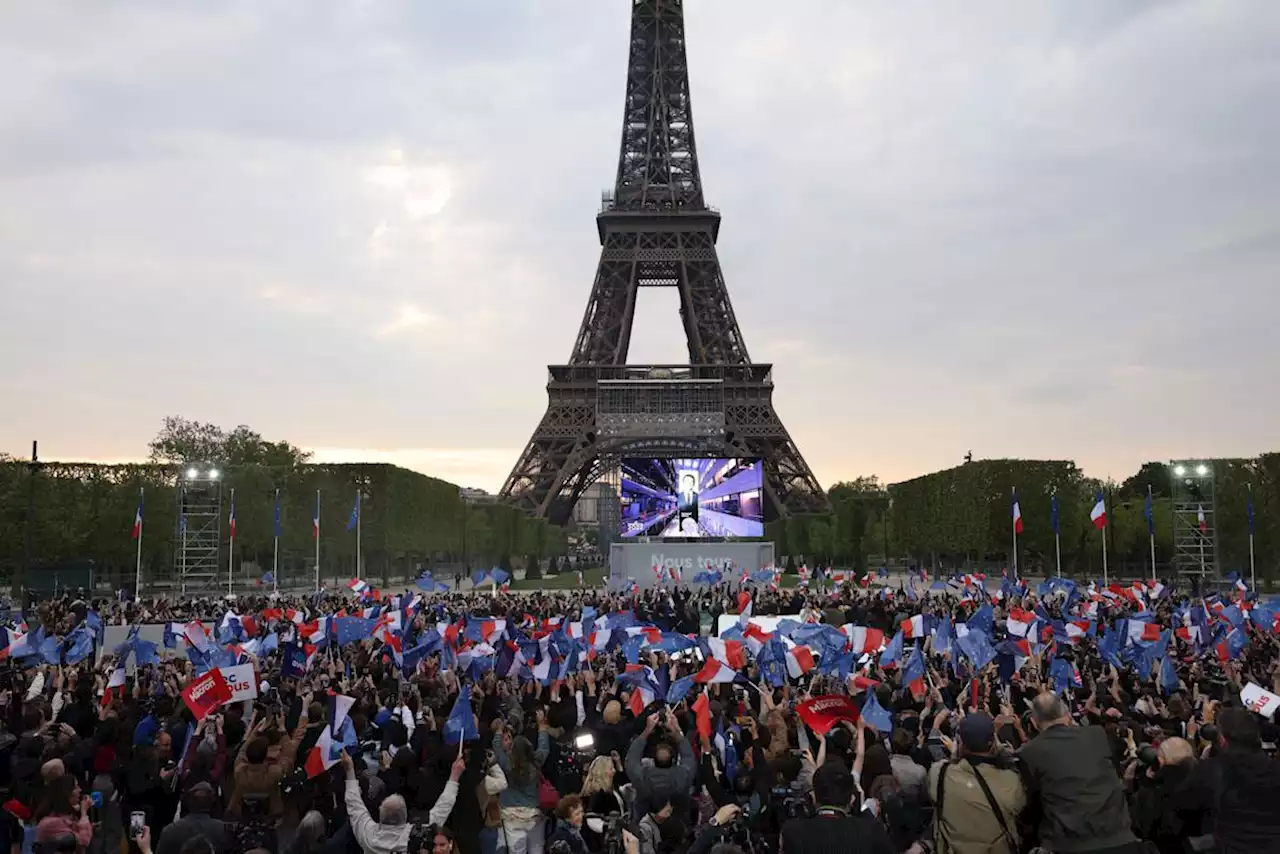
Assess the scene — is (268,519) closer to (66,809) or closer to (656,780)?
(66,809)

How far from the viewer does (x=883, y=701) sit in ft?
29.2

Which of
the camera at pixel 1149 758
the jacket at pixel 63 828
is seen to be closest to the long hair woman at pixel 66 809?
the jacket at pixel 63 828

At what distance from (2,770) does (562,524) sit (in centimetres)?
6173

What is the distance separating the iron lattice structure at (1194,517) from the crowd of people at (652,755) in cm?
2835

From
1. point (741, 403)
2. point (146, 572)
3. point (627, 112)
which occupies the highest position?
point (627, 112)

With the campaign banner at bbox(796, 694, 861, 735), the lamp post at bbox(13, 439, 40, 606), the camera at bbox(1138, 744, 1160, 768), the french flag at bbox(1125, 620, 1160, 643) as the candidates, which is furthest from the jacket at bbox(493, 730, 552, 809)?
the lamp post at bbox(13, 439, 40, 606)

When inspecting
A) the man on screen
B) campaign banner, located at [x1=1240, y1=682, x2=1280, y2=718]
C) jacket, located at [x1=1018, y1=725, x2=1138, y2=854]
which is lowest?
campaign banner, located at [x1=1240, y1=682, x2=1280, y2=718]

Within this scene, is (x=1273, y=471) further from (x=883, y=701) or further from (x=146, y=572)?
(x=146, y=572)

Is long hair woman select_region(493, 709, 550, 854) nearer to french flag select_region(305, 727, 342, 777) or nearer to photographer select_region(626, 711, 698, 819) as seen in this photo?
photographer select_region(626, 711, 698, 819)

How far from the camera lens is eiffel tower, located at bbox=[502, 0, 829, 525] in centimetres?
6334

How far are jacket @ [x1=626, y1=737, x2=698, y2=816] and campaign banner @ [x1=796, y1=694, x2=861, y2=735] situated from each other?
931 millimetres

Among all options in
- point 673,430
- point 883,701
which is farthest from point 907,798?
point 673,430

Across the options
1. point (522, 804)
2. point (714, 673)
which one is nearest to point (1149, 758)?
point (522, 804)

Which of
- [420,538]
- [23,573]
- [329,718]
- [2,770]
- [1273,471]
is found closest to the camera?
[2,770]
